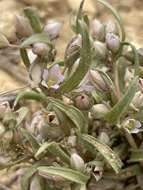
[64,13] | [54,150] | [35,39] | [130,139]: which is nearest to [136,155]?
[130,139]

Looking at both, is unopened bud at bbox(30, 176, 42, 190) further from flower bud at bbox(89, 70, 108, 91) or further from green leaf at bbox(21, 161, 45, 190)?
flower bud at bbox(89, 70, 108, 91)

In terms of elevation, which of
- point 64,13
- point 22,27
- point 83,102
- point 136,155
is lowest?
point 64,13

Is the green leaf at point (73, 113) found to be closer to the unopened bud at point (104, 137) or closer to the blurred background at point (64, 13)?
the unopened bud at point (104, 137)

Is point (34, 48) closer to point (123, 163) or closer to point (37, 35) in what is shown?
point (37, 35)

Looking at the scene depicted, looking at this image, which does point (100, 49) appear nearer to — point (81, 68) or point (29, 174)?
point (81, 68)

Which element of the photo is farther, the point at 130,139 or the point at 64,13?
the point at 64,13
